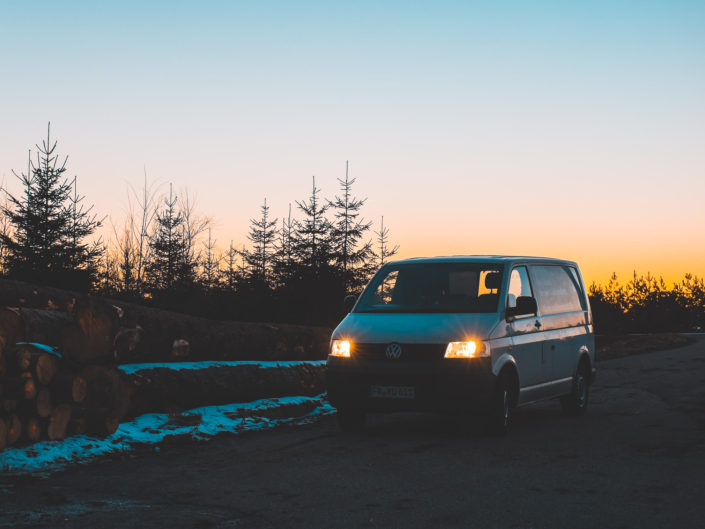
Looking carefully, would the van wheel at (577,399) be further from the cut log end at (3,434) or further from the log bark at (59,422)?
the cut log end at (3,434)

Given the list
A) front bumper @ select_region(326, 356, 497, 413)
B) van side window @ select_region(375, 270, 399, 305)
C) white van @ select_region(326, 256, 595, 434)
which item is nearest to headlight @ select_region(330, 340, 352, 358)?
white van @ select_region(326, 256, 595, 434)

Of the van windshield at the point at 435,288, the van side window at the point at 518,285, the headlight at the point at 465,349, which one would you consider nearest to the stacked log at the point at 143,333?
the van windshield at the point at 435,288

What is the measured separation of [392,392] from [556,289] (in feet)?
11.8

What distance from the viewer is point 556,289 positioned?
11.4 meters

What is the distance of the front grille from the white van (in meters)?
0.01

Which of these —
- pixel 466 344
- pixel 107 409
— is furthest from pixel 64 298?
pixel 466 344

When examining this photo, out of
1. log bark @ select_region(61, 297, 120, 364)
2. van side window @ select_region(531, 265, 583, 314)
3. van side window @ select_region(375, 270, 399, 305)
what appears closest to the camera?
log bark @ select_region(61, 297, 120, 364)

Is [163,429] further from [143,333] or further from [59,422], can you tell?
[59,422]

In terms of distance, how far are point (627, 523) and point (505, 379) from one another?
4.11 m

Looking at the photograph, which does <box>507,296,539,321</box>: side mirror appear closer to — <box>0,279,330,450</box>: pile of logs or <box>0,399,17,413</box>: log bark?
<box>0,279,330,450</box>: pile of logs

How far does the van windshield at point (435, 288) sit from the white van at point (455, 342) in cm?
1

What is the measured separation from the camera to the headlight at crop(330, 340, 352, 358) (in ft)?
30.5

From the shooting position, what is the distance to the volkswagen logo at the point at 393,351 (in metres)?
8.96

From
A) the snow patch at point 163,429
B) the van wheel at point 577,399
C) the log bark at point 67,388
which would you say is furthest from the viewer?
the van wheel at point 577,399
